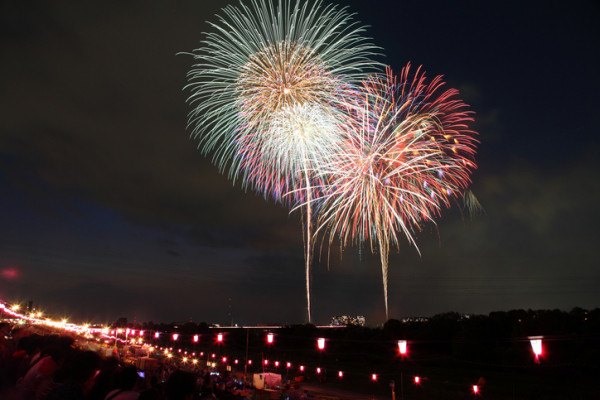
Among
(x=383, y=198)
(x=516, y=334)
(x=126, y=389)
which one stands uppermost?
(x=383, y=198)

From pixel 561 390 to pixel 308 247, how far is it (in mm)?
23127

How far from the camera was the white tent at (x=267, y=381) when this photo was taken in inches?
1008

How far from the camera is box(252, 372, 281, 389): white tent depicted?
25.6 metres

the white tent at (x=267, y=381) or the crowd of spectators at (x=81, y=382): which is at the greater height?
the crowd of spectators at (x=81, y=382)

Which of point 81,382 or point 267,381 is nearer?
point 81,382

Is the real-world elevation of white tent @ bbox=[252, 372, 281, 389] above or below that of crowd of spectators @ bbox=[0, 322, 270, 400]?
below

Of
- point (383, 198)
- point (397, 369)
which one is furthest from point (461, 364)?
point (383, 198)

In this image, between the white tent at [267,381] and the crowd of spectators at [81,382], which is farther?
the white tent at [267,381]

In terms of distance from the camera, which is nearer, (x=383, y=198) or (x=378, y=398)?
(x=383, y=198)

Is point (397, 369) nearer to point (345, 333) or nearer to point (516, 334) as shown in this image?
point (516, 334)

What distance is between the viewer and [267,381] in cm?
2628

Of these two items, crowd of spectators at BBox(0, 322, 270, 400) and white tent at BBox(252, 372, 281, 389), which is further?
white tent at BBox(252, 372, 281, 389)

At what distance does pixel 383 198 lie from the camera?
15750mm

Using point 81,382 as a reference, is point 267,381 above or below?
below
